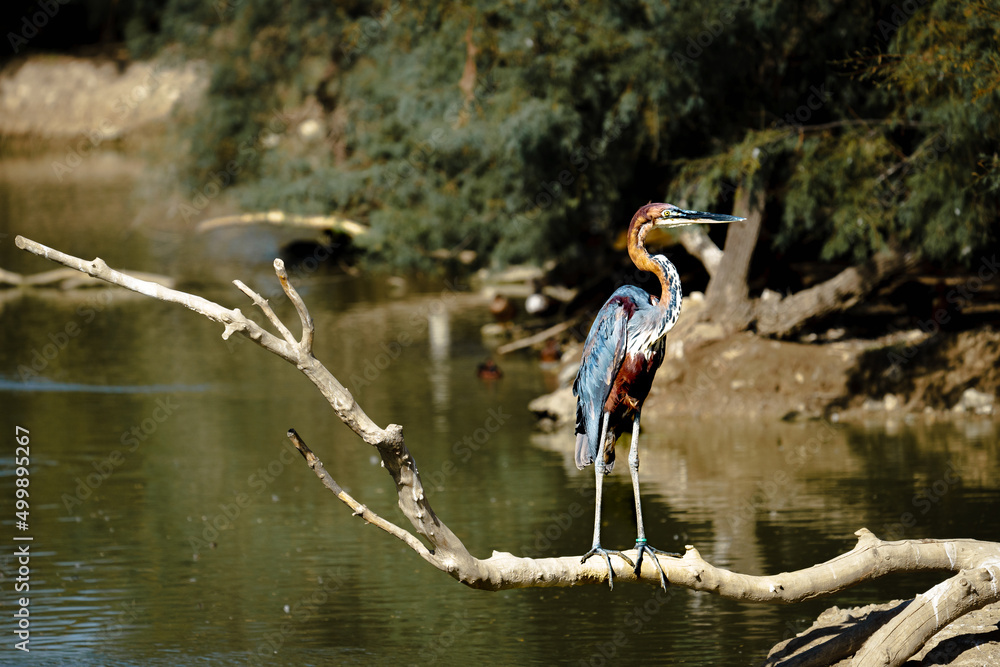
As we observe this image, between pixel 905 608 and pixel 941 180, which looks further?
pixel 941 180

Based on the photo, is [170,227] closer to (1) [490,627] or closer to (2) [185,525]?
(2) [185,525]

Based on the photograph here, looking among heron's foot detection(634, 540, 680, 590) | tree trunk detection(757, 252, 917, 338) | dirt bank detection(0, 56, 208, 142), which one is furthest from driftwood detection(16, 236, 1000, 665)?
dirt bank detection(0, 56, 208, 142)

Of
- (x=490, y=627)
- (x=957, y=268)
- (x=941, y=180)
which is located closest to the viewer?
(x=490, y=627)

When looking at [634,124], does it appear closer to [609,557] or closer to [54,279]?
[609,557]

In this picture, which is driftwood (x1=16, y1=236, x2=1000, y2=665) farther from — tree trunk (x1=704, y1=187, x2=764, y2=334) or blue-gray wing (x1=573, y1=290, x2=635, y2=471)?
tree trunk (x1=704, y1=187, x2=764, y2=334)

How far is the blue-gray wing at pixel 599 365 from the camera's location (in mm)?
7289

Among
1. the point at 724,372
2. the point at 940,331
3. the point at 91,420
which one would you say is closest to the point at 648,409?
the point at 724,372

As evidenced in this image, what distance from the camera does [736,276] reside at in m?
17.4

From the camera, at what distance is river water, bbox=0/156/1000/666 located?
934 cm

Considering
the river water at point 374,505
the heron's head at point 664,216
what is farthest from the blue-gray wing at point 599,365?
the river water at point 374,505

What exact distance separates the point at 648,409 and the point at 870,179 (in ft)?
13.4

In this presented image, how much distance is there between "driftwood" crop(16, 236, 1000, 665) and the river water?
1.49 m

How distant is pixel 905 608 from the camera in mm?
7520

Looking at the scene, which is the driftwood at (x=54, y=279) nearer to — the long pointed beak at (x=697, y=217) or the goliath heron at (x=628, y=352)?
the goliath heron at (x=628, y=352)
